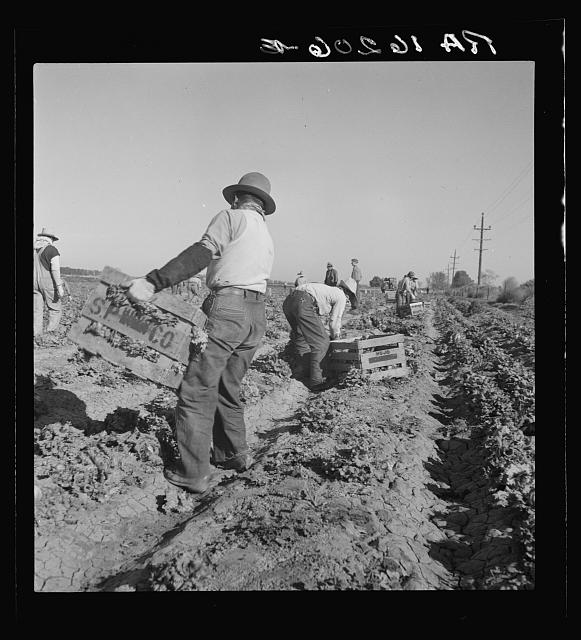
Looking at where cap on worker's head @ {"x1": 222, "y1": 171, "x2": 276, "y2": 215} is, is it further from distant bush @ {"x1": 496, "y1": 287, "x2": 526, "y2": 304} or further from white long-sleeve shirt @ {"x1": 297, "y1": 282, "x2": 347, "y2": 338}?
distant bush @ {"x1": 496, "y1": 287, "x2": 526, "y2": 304}

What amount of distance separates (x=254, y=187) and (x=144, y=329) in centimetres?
133

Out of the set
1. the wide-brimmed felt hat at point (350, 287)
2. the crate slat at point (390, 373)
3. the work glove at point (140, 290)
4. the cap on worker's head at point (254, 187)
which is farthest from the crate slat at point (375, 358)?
the work glove at point (140, 290)

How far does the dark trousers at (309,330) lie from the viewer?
6.55 m

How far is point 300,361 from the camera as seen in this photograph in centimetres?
689

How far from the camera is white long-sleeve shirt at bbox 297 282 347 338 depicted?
22.1ft

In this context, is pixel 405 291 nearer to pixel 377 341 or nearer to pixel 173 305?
pixel 377 341

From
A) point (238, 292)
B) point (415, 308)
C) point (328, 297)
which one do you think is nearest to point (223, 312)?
point (238, 292)

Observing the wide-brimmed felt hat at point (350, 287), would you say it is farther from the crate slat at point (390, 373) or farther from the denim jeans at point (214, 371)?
the denim jeans at point (214, 371)
